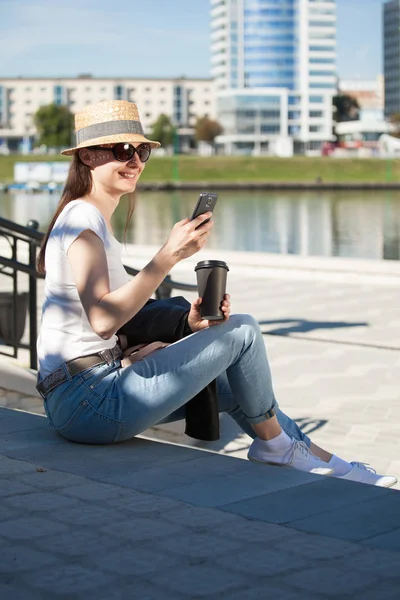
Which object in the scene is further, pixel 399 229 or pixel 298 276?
pixel 399 229

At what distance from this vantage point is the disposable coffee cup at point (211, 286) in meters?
3.56

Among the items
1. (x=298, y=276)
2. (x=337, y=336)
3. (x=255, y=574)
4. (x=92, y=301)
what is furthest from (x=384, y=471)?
(x=298, y=276)

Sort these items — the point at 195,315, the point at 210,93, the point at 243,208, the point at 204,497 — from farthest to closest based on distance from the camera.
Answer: the point at 210,93 → the point at 243,208 → the point at 195,315 → the point at 204,497

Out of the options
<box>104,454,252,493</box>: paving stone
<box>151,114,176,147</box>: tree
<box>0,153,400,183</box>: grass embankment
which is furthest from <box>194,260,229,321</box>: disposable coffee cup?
<box>151,114,176,147</box>: tree

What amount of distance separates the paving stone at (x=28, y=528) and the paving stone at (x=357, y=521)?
2.10ft

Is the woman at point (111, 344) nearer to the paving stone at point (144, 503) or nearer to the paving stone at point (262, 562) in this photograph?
the paving stone at point (144, 503)

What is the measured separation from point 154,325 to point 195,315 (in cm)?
21

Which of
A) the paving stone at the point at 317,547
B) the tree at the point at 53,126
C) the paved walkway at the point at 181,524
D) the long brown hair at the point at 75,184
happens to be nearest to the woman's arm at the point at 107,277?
the long brown hair at the point at 75,184

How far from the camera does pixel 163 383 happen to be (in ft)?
12.0

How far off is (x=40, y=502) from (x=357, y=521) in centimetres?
91

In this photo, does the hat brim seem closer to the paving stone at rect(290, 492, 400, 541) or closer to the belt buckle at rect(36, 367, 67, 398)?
the belt buckle at rect(36, 367, 67, 398)

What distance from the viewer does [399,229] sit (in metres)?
42.2

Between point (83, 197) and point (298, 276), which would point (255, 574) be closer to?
point (83, 197)

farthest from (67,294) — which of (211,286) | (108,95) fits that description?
(108,95)
